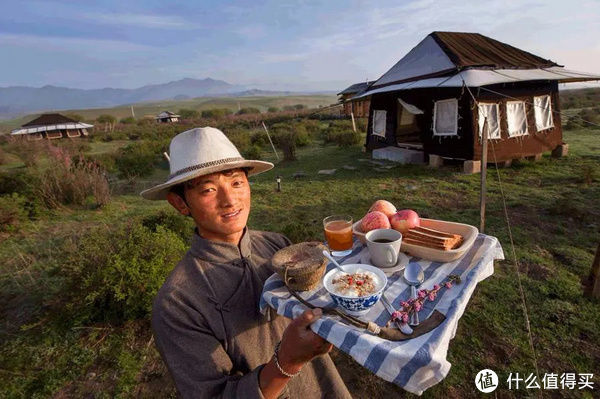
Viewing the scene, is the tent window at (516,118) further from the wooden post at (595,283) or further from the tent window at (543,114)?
the wooden post at (595,283)

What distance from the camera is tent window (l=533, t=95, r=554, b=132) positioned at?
11.2 metres

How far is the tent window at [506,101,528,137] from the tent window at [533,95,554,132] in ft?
2.04

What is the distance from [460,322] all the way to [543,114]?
11.6 meters

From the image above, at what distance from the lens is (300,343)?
1294mm

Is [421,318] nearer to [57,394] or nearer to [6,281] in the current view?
[57,394]

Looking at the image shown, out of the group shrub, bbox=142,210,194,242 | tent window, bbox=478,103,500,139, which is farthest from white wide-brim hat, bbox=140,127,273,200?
tent window, bbox=478,103,500,139

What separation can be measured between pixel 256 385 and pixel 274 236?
37.7 inches

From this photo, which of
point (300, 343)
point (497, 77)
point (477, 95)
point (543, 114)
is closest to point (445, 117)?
point (477, 95)

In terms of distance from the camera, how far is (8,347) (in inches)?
147

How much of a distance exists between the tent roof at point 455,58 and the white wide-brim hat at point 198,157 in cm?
Answer: 1028

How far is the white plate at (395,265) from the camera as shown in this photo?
5.28ft

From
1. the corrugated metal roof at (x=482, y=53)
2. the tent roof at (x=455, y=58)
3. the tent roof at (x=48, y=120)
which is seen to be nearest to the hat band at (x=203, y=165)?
the tent roof at (x=455, y=58)

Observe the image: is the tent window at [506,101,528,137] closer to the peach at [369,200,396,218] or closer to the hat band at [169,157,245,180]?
the peach at [369,200,396,218]

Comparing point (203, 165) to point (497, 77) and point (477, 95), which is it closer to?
point (497, 77)
